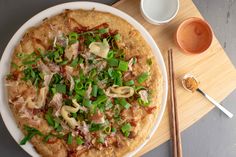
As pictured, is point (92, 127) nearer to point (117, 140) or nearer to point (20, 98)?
point (117, 140)

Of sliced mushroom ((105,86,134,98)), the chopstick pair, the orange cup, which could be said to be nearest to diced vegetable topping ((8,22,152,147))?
sliced mushroom ((105,86,134,98))

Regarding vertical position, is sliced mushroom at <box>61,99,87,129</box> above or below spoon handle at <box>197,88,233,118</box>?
above

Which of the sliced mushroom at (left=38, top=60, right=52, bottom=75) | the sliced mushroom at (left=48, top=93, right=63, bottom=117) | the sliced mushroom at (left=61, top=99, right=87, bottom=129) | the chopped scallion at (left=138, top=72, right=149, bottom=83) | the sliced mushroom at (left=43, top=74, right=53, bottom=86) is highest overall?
the sliced mushroom at (left=38, top=60, right=52, bottom=75)

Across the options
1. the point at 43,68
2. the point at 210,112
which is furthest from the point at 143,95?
the point at 210,112

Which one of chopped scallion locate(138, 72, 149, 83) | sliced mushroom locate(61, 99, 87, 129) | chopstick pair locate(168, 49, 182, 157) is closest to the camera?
sliced mushroom locate(61, 99, 87, 129)

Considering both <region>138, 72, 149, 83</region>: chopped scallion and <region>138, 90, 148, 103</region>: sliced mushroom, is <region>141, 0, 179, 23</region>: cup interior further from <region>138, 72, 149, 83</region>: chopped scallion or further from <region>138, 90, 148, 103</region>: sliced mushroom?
<region>138, 90, 148, 103</region>: sliced mushroom

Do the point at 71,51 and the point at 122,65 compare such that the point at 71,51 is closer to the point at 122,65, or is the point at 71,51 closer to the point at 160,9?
the point at 122,65

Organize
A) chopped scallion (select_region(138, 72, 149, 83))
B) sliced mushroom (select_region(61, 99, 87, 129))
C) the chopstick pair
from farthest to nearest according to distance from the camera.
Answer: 1. the chopstick pair
2. chopped scallion (select_region(138, 72, 149, 83))
3. sliced mushroom (select_region(61, 99, 87, 129))
